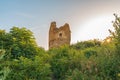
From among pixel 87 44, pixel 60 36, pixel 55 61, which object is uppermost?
pixel 60 36

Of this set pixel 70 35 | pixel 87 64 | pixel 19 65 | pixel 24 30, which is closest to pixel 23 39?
pixel 24 30

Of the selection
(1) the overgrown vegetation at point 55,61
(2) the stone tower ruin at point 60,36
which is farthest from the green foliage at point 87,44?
(1) the overgrown vegetation at point 55,61

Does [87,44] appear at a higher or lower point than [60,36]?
lower

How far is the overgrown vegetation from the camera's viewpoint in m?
26.0

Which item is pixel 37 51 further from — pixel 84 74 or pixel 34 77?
pixel 84 74

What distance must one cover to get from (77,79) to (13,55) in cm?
921

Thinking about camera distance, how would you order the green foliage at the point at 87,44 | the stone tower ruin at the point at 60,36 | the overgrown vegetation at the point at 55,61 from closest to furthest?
the overgrown vegetation at the point at 55,61, the green foliage at the point at 87,44, the stone tower ruin at the point at 60,36

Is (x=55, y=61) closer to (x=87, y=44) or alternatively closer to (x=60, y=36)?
(x=87, y=44)

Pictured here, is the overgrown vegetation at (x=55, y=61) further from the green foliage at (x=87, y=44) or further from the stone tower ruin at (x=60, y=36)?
the stone tower ruin at (x=60, y=36)

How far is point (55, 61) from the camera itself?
1398 inches

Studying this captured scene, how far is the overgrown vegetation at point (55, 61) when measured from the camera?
2603 centimetres

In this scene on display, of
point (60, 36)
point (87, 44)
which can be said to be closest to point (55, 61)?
point (87, 44)

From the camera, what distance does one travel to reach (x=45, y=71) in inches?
1171

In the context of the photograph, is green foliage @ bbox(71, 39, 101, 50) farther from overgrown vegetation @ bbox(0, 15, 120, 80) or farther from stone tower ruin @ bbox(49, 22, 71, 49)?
overgrown vegetation @ bbox(0, 15, 120, 80)
